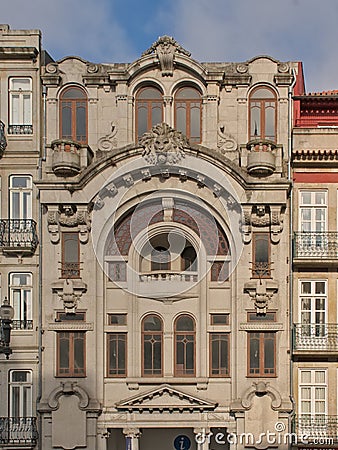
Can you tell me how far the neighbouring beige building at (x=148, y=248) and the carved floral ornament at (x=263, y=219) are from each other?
0.07 metres

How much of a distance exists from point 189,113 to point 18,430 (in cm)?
1204

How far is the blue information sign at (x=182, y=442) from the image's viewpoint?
2725 cm

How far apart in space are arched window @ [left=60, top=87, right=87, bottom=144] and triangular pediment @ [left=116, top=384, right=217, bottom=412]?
881 centimetres

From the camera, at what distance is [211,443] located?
2645cm

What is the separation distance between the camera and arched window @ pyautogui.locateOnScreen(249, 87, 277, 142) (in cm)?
2648

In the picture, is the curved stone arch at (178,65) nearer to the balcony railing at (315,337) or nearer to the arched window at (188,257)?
the arched window at (188,257)

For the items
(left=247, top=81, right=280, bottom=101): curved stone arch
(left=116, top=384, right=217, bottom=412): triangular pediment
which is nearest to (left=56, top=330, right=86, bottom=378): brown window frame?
(left=116, top=384, right=217, bottom=412): triangular pediment

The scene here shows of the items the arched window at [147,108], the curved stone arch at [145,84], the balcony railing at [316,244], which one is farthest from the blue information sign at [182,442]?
the curved stone arch at [145,84]

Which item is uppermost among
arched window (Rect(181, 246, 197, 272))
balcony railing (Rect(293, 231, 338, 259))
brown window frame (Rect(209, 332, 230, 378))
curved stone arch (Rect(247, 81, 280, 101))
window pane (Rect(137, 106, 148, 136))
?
curved stone arch (Rect(247, 81, 280, 101))

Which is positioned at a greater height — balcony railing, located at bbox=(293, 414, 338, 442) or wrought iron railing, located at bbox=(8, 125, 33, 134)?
wrought iron railing, located at bbox=(8, 125, 33, 134)

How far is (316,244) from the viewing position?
26.2 meters

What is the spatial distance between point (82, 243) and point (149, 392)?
535 centimetres

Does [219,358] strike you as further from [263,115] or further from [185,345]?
[263,115]

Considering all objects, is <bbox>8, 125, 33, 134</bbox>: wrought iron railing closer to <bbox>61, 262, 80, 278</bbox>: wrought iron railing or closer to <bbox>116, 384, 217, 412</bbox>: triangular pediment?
<bbox>61, 262, 80, 278</bbox>: wrought iron railing
